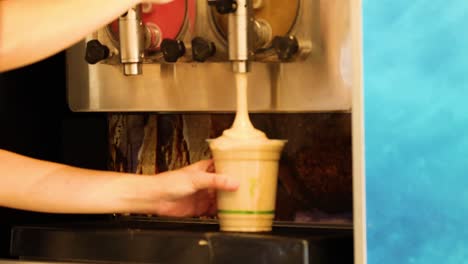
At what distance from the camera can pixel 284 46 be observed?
1.53 m

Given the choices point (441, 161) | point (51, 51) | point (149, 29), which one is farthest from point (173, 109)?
point (441, 161)

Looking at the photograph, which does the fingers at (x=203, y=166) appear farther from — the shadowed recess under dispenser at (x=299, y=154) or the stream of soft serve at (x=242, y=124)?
the shadowed recess under dispenser at (x=299, y=154)

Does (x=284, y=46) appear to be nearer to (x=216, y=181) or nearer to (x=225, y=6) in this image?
(x=225, y=6)

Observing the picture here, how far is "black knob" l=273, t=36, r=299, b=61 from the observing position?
5.00 ft

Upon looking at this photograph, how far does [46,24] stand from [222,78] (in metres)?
0.42

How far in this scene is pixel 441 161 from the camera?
1.23m

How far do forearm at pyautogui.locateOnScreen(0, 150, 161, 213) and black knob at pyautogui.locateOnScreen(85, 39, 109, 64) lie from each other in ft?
0.78

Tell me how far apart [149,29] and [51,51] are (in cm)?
35

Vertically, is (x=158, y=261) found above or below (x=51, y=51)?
below

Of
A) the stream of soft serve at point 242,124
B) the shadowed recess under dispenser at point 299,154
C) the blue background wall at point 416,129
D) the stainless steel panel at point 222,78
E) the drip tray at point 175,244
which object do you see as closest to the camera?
the blue background wall at point 416,129

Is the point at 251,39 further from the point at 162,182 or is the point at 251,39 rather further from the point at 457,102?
the point at 457,102

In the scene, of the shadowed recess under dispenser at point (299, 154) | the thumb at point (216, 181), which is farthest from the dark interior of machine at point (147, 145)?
the thumb at point (216, 181)

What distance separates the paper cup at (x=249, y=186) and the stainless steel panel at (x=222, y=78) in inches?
7.5

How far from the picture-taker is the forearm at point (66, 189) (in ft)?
4.86
